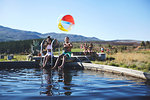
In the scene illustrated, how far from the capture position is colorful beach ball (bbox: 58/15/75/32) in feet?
41.4

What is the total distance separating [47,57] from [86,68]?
2.71 m

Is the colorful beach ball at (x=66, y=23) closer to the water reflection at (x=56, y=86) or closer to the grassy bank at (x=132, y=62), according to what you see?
the grassy bank at (x=132, y=62)

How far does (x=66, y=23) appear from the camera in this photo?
12727 millimetres

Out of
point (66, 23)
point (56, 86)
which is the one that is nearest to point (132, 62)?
point (66, 23)

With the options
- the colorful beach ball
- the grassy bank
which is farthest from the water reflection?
the colorful beach ball

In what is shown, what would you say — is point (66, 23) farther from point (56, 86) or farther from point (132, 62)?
point (56, 86)

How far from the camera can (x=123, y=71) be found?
27.0 ft

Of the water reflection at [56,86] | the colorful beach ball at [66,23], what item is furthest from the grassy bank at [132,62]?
the water reflection at [56,86]

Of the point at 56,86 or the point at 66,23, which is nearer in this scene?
the point at 56,86

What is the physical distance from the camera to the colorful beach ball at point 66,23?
497 inches

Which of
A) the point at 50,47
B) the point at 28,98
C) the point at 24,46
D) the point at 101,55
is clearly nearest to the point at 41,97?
the point at 28,98

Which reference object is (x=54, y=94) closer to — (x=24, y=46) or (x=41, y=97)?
(x=41, y=97)

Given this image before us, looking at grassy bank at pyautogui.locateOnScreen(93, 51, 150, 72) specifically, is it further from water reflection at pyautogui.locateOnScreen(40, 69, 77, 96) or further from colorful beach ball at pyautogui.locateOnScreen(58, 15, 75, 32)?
water reflection at pyautogui.locateOnScreen(40, 69, 77, 96)

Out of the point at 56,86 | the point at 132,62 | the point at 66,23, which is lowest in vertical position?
the point at 56,86
